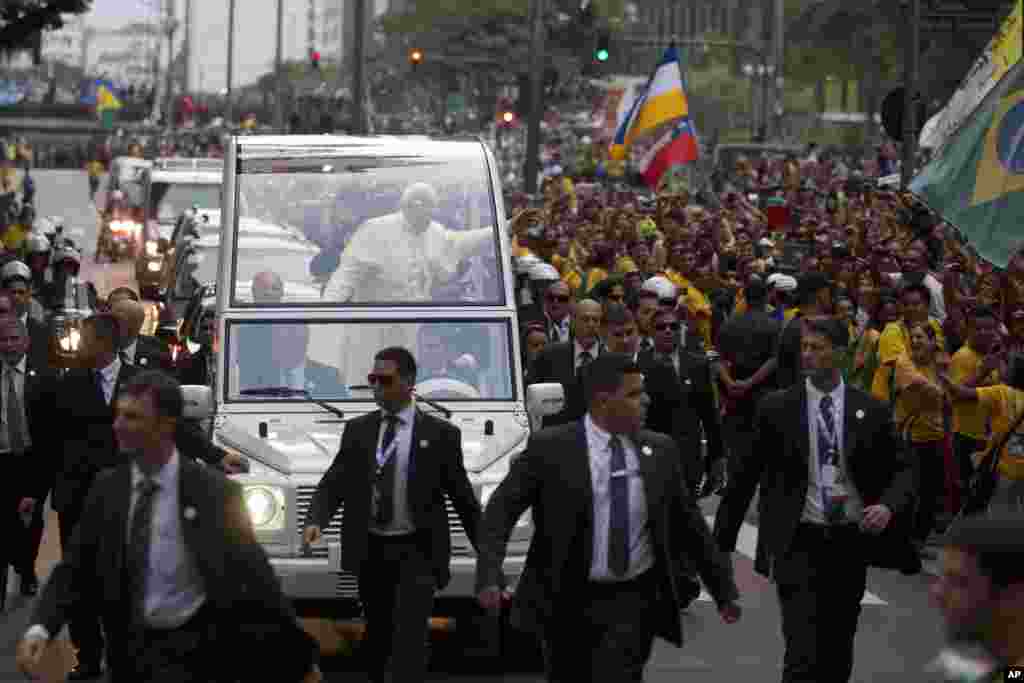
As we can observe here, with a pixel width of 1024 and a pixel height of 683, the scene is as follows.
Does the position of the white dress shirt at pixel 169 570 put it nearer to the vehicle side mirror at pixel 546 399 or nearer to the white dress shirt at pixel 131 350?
the vehicle side mirror at pixel 546 399

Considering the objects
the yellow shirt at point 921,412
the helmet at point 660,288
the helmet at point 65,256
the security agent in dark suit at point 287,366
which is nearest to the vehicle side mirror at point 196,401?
the security agent in dark suit at point 287,366

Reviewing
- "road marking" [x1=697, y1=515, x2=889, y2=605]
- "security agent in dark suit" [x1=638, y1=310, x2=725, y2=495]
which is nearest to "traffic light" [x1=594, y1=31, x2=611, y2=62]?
"road marking" [x1=697, y1=515, x2=889, y2=605]

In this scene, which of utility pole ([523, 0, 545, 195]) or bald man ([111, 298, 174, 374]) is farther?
utility pole ([523, 0, 545, 195])

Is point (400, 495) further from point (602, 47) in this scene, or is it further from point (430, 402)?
point (602, 47)

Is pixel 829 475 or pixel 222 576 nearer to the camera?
pixel 222 576

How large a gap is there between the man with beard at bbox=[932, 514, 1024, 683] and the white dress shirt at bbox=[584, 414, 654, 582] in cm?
396

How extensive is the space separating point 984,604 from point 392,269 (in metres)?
9.00

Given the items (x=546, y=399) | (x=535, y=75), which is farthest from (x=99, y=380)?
(x=535, y=75)

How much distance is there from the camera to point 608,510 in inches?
349

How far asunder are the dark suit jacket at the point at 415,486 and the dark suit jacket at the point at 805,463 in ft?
4.23

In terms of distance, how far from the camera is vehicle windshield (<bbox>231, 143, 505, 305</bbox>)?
1359 centimetres

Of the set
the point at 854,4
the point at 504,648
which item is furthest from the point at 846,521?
the point at 854,4

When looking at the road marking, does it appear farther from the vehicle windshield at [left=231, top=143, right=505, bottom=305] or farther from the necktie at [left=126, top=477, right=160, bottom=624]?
the necktie at [left=126, top=477, right=160, bottom=624]

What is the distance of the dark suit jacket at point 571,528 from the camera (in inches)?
348
